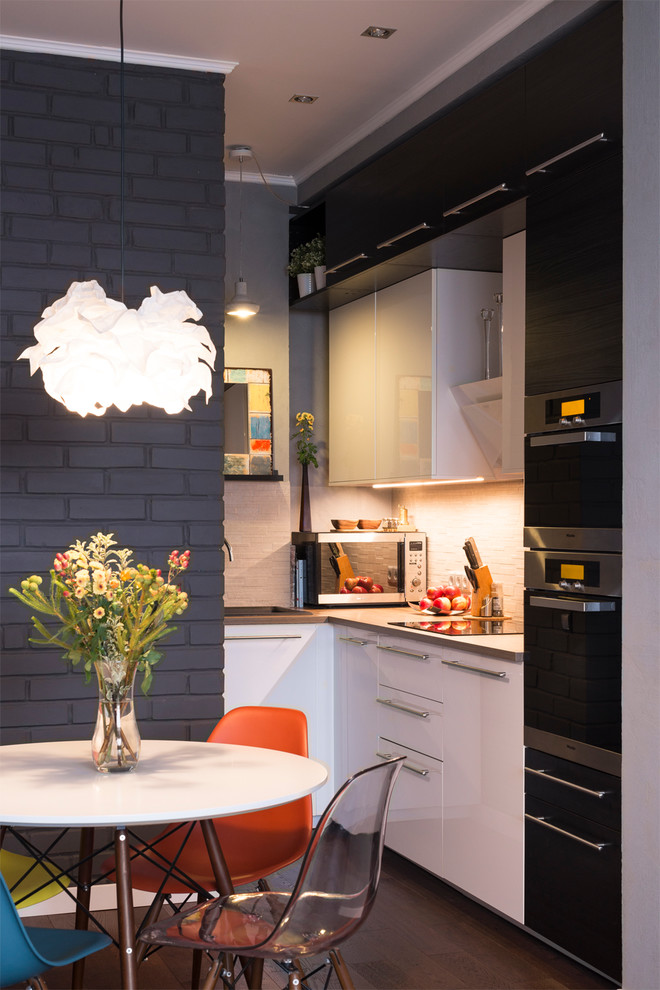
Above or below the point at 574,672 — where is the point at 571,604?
above

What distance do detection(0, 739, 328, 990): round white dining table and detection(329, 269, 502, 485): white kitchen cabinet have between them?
1990 millimetres

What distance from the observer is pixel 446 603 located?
4.46 meters

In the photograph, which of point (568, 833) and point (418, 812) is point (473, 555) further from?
point (568, 833)

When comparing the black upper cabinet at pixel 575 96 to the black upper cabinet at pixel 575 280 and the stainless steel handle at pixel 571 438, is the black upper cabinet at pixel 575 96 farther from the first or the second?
the stainless steel handle at pixel 571 438

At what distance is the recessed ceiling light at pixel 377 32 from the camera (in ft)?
12.2

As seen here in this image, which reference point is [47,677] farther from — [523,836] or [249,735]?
[523,836]

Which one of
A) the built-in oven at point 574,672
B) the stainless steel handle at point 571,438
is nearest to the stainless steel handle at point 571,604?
the built-in oven at point 574,672

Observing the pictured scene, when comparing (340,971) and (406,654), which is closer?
(340,971)

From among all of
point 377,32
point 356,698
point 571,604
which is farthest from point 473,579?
point 377,32

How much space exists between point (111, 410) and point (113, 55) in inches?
50.2

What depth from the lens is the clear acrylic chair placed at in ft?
6.68

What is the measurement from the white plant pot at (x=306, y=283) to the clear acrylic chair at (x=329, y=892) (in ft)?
11.5

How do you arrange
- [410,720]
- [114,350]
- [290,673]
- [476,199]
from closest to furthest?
[114,350]
[476,199]
[410,720]
[290,673]

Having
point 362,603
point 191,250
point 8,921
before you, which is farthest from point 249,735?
point 362,603
